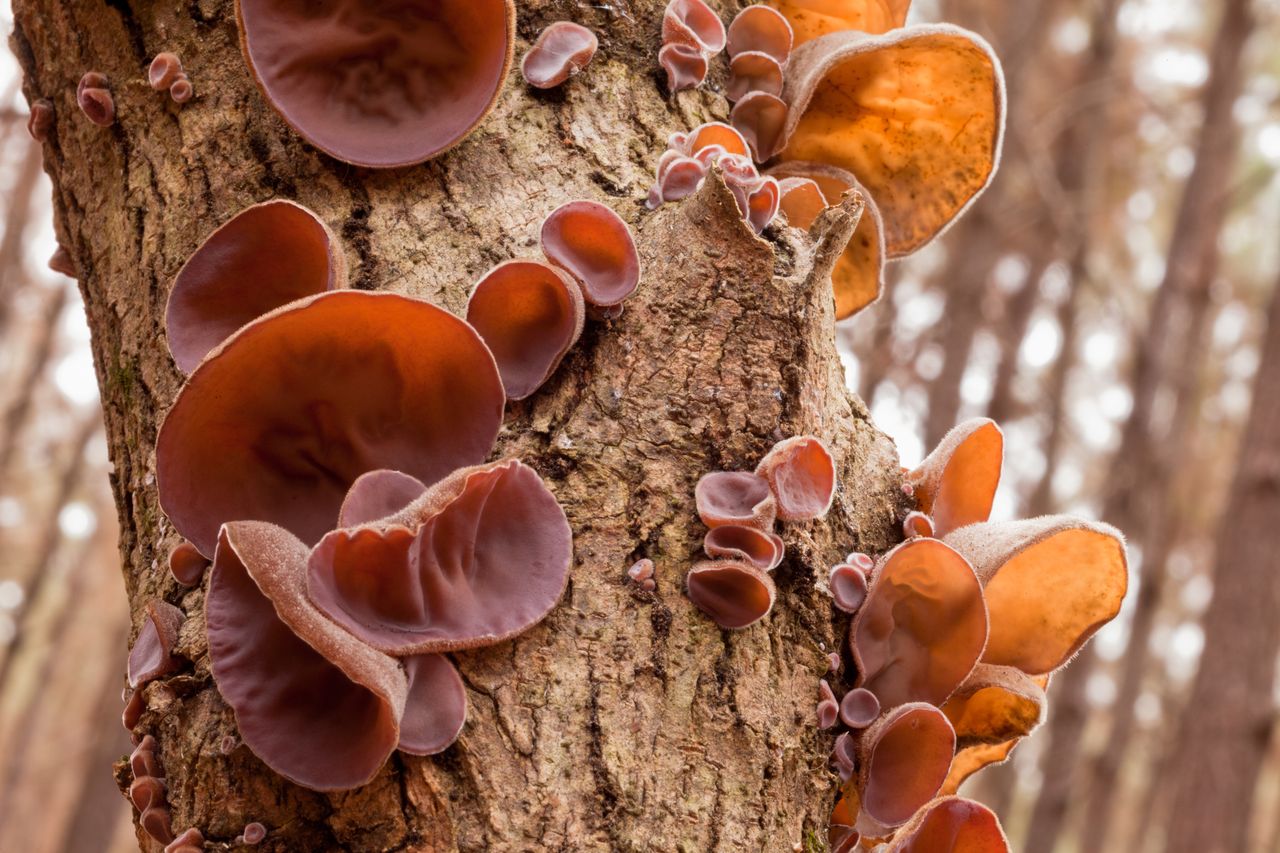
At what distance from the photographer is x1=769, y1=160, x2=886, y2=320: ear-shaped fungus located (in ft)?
6.44

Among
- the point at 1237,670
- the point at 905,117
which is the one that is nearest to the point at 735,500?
the point at 905,117

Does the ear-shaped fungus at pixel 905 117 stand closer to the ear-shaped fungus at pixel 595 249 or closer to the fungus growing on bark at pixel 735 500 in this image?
the ear-shaped fungus at pixel 595 249

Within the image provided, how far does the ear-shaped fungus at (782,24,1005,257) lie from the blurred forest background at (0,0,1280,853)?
3.48ft

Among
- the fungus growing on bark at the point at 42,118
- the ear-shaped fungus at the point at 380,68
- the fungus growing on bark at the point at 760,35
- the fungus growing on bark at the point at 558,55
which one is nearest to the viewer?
the ear-shaped fungus at the point at 380,68

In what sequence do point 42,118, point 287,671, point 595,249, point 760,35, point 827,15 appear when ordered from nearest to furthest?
1. point 287,671
2. point 595,249
3. point 42,118
4. point 760,35
5. point 827,15

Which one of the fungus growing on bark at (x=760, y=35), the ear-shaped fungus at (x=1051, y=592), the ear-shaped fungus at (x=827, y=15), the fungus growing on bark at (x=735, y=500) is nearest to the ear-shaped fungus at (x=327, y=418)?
the fungus growing on bark at (x=735, y=500)

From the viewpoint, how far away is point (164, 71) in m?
1.59

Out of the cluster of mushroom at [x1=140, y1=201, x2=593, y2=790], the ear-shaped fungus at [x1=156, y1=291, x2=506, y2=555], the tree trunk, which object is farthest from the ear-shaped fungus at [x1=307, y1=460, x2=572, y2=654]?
the tree trunk

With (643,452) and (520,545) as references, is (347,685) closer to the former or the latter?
(520,545)

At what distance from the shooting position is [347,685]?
1228mm

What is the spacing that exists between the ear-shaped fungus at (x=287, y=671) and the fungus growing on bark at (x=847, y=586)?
1.87ft

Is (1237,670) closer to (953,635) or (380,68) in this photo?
(953,635)

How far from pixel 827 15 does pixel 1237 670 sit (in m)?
4.62

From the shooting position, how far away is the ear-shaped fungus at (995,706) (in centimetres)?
158
